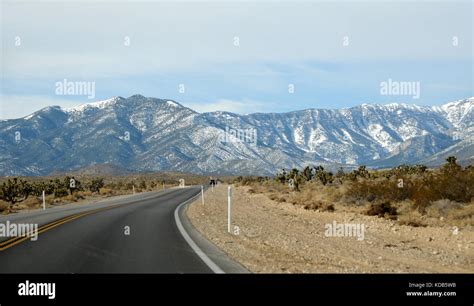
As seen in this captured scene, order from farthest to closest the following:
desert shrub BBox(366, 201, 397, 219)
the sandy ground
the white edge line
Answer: desert shrub BBox(366, 201, 397, 219)
the sandy ground
the white edge line

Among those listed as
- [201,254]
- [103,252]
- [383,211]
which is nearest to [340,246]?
[201,254]

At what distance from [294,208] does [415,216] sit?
10.4 meters

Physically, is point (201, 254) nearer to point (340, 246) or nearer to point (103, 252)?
point (103, 252)

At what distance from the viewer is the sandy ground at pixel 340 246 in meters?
11.9

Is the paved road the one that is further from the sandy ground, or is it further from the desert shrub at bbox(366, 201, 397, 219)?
the desert shrub at bbox(366, 201, 397, 219)

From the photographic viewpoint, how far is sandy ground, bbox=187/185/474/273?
1190 centimetres

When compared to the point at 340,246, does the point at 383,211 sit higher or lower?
higher

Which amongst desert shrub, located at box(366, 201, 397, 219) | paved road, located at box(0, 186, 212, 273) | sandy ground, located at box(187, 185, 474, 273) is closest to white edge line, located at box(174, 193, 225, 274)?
paved road, located at box(0, 186, 212, 273)

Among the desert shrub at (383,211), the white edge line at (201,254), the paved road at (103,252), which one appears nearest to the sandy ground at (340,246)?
the desert shrub at (383,211)

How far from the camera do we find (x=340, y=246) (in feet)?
54.1

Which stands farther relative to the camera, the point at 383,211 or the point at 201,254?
the point at 383,211
